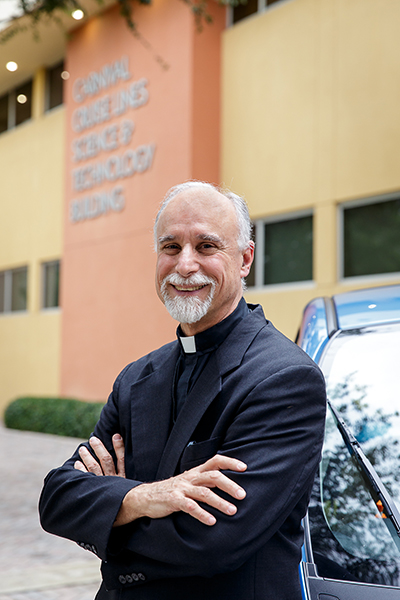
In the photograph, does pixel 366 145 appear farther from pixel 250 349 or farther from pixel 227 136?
pixel 250 349

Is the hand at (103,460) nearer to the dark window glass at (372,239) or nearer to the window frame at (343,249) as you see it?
the window frame at (343,249)

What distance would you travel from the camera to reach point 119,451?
7.18ft

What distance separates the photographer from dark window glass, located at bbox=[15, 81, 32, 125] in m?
17.6

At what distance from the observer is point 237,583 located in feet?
5.92

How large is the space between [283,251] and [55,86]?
8538mm

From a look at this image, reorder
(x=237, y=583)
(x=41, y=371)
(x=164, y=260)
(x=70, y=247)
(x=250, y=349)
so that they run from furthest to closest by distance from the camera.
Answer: (x=41, y=371), (x=70, y=247), (x=164, y=260), (x=250, y=349), (x=237, y=583)

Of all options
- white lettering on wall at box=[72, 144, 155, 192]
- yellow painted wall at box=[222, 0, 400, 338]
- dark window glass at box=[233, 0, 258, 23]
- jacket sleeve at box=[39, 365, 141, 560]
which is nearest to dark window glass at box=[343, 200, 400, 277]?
yellow painted wall at box=[222, 0, 400, 338]

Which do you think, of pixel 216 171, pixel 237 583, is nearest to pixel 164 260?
pixel 237 583

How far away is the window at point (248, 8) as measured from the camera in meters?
11.5

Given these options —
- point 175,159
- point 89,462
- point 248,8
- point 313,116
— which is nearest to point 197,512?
point 89,462

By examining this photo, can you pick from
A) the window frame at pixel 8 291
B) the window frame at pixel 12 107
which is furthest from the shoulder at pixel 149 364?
the window frame at pixel 12 107

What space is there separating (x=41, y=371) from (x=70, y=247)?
124 inches

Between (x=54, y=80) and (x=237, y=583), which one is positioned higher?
(x=54, y=80)

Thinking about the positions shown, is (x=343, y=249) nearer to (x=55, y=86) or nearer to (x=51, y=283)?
(x=51, y=283)
